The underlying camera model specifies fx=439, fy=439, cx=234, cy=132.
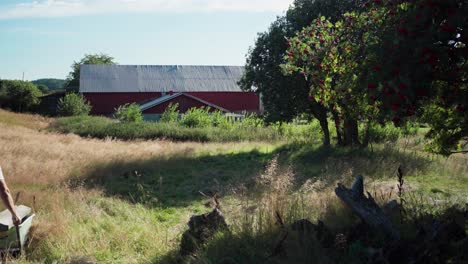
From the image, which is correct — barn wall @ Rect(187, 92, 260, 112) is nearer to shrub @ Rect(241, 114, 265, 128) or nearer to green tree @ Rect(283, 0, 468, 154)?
shrub @ Rect(241, 114, 265, 128)

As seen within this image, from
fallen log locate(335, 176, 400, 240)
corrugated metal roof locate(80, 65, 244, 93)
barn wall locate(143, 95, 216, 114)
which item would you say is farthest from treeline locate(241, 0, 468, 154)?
corrugated metal roof locate(80, 65, 244, 93)

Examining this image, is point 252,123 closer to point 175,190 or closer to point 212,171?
point 212,171

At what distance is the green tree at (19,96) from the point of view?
43125 millimetres

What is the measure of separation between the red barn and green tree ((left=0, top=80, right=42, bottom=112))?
473 cm

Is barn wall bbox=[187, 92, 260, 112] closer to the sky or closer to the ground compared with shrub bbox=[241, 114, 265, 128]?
closer to the sky

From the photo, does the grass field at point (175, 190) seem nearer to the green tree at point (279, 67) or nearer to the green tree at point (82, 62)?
the green tree at point (279, 67)

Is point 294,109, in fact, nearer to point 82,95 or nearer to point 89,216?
point 89,216

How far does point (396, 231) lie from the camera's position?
170 inches

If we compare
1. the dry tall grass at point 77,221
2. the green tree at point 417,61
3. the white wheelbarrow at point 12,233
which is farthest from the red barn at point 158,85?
the green tree at point 417,61

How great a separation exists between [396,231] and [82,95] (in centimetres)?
4287

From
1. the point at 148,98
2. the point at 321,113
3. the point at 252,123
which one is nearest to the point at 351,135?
the point at 321,113

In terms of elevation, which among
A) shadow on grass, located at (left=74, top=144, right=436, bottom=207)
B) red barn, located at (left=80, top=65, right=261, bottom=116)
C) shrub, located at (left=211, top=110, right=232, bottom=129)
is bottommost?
shadow on grass, located at (left=74, top=144, right=436, bottom=207)

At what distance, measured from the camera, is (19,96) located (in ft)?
142

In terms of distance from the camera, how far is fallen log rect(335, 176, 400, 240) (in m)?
4.37
